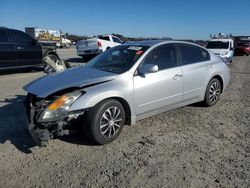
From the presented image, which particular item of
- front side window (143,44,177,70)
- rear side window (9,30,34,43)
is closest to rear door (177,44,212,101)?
front side window (143,44,177,70)

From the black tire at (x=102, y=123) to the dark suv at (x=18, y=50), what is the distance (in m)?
8.11

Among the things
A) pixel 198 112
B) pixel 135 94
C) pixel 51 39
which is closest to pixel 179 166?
pixel 135 94

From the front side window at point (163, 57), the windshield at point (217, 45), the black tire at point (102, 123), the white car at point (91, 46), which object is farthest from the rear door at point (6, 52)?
the windshield at point (217, 45)

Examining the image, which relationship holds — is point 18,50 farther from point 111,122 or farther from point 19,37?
point 111,122

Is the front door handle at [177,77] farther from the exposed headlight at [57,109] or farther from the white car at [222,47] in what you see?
the white car at [222,47]

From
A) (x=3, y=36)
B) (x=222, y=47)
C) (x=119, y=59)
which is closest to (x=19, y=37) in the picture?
(x=3, y=36)

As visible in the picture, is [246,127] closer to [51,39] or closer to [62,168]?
[62,168]

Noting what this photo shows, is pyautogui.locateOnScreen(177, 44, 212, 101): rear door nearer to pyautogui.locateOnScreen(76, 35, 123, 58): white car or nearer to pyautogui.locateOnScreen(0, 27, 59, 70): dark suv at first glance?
pyautogui.locateOnScreen(0, 27, 59, 70): dark suv

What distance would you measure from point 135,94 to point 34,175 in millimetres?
2016

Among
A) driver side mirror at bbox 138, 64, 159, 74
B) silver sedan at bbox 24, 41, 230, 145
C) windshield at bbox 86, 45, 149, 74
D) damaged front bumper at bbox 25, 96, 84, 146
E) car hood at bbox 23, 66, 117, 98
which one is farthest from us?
windshield at bbox 86, 45, 149, 74

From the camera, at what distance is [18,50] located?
11484 mm

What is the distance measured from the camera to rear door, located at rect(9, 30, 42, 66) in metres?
11.5

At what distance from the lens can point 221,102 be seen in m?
7.04

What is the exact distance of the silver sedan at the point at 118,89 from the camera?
4.05 metres
